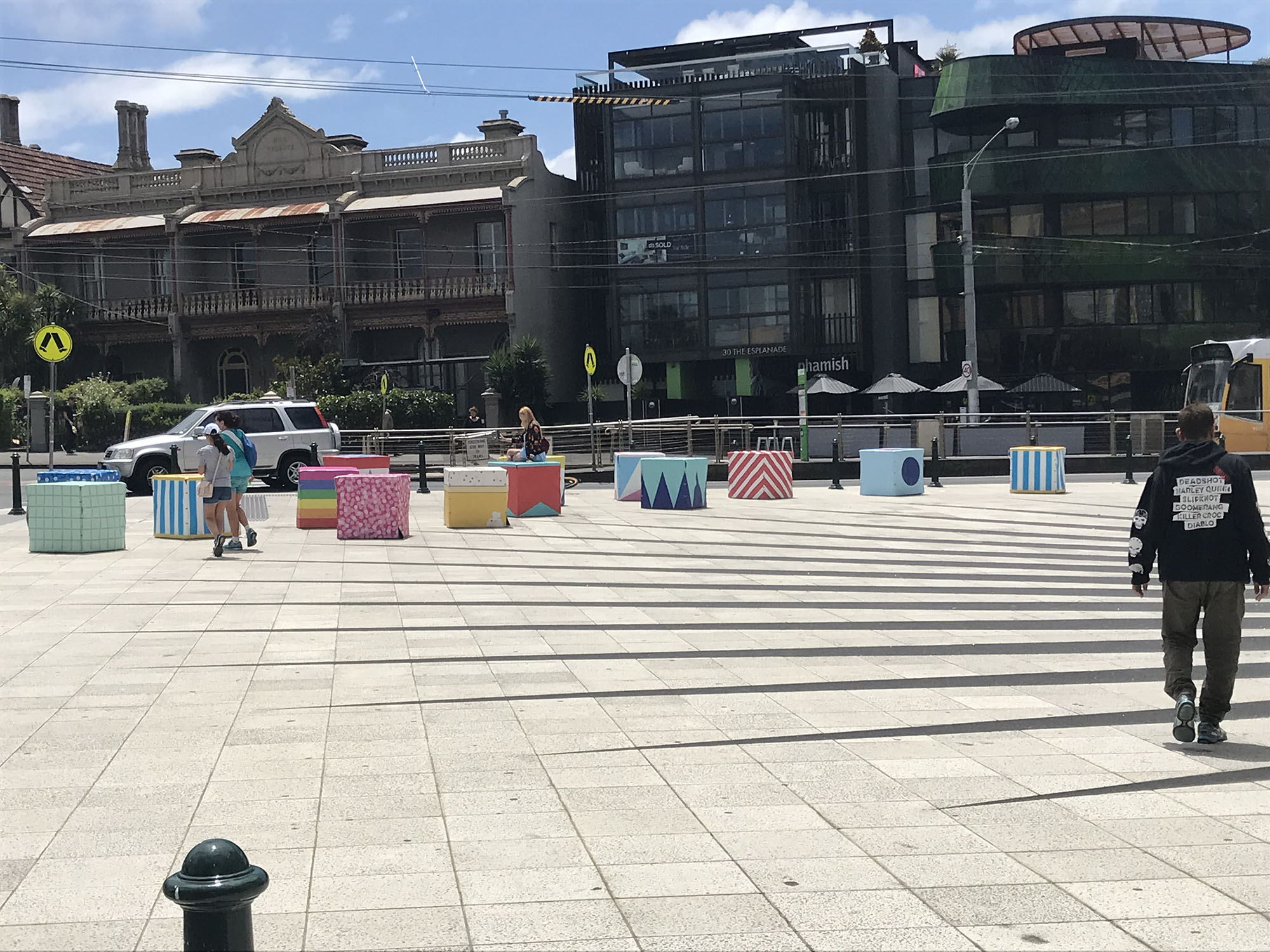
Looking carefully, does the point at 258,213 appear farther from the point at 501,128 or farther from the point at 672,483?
the point at 672,483

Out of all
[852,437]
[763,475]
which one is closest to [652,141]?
[852,437]

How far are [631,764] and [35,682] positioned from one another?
14.3 feet

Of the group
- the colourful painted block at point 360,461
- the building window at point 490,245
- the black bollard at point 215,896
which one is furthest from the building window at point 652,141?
the black bollard at point 215,896

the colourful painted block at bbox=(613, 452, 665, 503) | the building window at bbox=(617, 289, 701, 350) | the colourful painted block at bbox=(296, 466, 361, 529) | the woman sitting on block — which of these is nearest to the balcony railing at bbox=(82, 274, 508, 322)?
the building window at bbox=(617, 289, 701, 350)

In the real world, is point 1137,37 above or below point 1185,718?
above

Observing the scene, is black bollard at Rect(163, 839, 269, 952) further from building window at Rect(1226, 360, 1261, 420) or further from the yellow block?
building window at Rect(1226, 360, 1261, 420)

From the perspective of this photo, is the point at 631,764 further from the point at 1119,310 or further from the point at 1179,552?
the point at 1119,310

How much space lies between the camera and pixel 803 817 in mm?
5965

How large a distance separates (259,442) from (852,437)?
46.6 ft

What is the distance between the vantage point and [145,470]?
27766mm

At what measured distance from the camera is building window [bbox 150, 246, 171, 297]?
52.6m

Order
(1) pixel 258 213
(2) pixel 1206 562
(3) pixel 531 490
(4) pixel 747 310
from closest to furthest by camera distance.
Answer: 1. (2) pixel 1206 562
2. (3) pixel 531 490
3. (4) pixel 747 310
4. (1) pixel 258 213

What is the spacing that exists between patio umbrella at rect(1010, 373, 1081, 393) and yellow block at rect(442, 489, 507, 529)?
103 feet

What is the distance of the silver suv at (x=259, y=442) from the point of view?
27688mm
